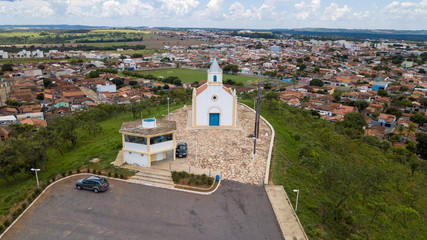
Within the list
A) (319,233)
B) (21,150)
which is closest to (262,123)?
(319,233)

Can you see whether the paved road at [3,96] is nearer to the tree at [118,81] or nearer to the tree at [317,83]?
the tree at [118,81]

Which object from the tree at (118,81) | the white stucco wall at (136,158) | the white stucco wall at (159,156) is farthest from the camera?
Answer: the tree at (118,81)

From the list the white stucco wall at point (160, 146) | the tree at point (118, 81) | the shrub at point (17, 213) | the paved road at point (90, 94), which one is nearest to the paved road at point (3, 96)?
the paved road at point (90, 94)

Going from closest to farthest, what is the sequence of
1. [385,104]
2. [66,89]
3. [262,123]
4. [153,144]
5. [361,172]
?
[361,172] < [153,144] < [262,123] < [385,104] < [66,89]

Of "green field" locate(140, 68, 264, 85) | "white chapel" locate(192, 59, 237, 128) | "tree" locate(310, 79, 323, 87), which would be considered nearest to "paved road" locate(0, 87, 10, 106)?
"green field" locate(140, 68, 264, 85)

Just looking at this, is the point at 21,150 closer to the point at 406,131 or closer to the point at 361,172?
the point at 361,172

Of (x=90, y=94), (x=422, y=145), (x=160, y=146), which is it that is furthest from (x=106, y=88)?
(x=422, y=145)
